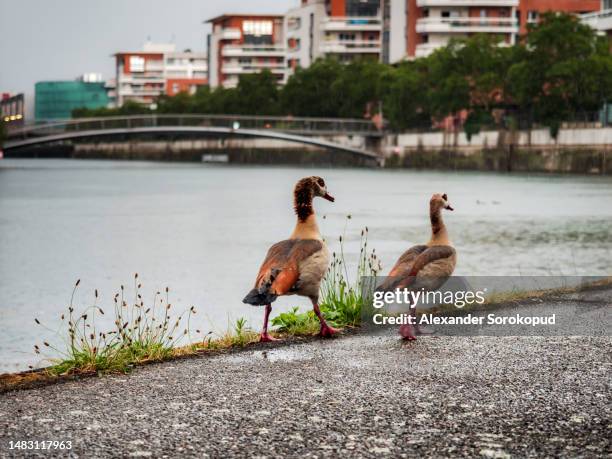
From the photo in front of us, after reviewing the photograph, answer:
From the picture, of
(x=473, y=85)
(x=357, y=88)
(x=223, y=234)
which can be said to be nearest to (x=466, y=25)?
(x=357, y=88)

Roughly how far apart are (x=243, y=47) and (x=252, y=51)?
1502 millimetres

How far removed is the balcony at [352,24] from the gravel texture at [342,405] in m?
117

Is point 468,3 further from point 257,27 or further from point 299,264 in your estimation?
point 299,264

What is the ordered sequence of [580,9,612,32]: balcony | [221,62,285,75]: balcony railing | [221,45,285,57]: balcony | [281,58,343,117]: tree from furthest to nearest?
[221,45,285,57]: balcony
[221,62,285,75]: balcony railing
[281,58,343,117]: tree
[580,9,612,32]: balcony

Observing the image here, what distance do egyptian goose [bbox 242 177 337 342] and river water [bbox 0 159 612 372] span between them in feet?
16.0

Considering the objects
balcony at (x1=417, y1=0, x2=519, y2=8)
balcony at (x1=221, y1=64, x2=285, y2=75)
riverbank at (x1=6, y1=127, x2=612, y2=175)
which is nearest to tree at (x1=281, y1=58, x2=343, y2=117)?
riverbank at (x1=6, y1=127, x2=612, y2=175)

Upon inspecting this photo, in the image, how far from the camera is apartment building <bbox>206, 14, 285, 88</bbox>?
164 metres

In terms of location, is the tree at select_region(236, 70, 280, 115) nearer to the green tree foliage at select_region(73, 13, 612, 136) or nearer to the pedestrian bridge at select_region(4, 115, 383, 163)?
the green tree foliage at select_region(73, 13, 612, 136)

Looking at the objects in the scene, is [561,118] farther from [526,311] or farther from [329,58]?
[526,311]

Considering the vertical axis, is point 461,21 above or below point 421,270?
above

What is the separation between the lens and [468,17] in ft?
362

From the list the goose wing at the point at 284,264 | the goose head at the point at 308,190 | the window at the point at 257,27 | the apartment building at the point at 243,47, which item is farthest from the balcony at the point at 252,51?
the goose wing at the point at 284,264

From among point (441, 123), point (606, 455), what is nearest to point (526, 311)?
point (606, 455)

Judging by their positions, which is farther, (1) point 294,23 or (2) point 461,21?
(1) point 294,23
